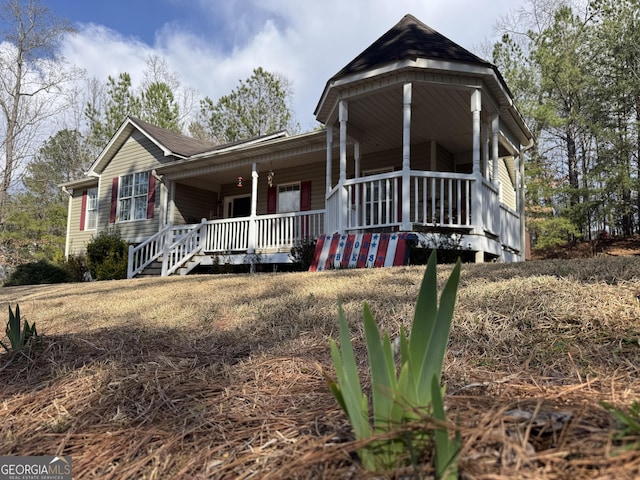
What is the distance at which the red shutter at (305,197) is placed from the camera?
41.0 ft

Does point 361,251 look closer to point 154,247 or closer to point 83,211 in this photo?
point 154,247

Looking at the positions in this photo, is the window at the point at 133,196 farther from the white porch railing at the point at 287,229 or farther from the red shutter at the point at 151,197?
the white porch railing at the point at 287,229

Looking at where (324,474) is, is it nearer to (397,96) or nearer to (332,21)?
(397,96)

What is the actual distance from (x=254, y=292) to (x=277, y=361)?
6.37 feet

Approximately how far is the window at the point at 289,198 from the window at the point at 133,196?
5022 millimetres

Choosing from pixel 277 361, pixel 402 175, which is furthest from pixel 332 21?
pixel 277 361

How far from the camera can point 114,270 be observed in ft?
42.2

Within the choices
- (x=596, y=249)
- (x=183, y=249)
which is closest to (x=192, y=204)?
(x=183, y=249)

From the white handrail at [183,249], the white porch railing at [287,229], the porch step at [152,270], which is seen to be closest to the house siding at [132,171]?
the porch step at [152,270]

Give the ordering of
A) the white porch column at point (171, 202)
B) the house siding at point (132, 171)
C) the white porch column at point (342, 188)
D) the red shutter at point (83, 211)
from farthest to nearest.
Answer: the red shutter at point (83, 211), the house siding at point (132, 171), the white porch column at point (171, 202), the white porch column at point (342, 188)

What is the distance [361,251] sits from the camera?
6.71 metres

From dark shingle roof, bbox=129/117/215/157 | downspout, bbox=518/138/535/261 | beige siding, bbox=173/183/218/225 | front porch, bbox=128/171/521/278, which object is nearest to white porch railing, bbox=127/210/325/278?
front porch, bbox=128/171/521/278

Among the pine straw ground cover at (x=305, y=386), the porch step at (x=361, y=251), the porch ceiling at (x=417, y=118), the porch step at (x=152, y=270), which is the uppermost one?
the porch ceiling at (x=417, y=118)

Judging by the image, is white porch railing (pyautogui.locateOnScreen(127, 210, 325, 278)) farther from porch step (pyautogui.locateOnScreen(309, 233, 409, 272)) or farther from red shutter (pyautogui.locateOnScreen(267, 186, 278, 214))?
porch step (pyautogui.locateOnScreen(309, 233, 409, 272))
